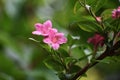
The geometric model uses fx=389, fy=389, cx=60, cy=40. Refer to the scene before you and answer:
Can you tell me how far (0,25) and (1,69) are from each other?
0.42 meters

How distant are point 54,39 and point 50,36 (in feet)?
0.05

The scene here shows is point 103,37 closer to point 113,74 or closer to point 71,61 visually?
point 71,61

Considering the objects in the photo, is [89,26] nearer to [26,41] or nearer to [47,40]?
[47,40]

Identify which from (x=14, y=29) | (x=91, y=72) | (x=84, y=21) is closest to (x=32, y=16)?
(x=14, y=29)

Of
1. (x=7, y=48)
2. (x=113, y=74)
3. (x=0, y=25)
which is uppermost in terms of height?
(x=0, y=25)

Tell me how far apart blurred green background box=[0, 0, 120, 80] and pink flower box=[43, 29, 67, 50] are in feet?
3.50

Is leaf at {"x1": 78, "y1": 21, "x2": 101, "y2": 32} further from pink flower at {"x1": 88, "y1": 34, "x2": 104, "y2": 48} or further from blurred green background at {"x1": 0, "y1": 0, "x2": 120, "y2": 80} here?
blurred green background at {"x1": 0, "y1": 0, "x2": 120, "y2": 80}

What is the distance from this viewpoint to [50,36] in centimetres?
76

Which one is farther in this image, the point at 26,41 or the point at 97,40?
the point at 26,41

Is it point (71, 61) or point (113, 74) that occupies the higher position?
point (113, 74)

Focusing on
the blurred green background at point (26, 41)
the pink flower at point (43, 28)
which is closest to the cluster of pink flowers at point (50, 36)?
the pink flower at point (43, 28)

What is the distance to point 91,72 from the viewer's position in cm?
237

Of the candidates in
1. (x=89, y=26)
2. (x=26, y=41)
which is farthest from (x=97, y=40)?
(x=26, y=41)

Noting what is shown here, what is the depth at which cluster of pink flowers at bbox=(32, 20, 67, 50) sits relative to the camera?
28.9 inches
